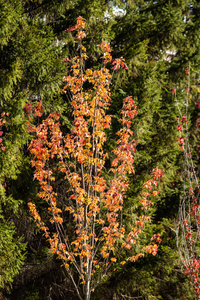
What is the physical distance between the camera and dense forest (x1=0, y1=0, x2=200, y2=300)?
5070 millimetres

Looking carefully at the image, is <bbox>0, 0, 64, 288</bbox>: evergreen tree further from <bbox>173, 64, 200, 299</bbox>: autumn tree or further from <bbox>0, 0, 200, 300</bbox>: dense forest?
<bbox>173, 64, 200, 299</bbox>: autumn tree

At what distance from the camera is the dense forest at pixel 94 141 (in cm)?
507

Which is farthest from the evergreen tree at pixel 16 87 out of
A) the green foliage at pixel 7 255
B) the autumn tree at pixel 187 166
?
the autumn tree at pixel 187 166

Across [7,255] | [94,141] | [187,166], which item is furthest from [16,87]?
[187,166]

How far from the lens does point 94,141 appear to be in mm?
4926

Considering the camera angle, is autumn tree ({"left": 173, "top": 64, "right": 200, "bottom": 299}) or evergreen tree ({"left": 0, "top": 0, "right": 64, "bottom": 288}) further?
autumn tree ({"left": 173, "top": 64, "right": 200, "bottom": 299})

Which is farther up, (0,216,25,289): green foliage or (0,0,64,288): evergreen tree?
(0,0,64,288): evergreen tree

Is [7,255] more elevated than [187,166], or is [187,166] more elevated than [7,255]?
[187,166]

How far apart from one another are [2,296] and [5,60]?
4.41 meters

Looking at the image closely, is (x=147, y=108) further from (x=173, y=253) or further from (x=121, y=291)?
(x=121, y=291)

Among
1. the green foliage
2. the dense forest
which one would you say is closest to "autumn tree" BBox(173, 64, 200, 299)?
the dense forest

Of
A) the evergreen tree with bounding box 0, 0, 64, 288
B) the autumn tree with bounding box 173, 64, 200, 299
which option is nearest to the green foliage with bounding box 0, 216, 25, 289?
the evergreen tree with bounding box 0, 0, 64, 288

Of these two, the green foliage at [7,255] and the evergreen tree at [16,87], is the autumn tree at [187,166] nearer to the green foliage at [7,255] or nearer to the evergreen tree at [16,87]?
the evergreen tree at [16,87]

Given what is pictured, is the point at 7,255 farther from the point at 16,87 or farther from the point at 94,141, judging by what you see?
the point at 16,87
